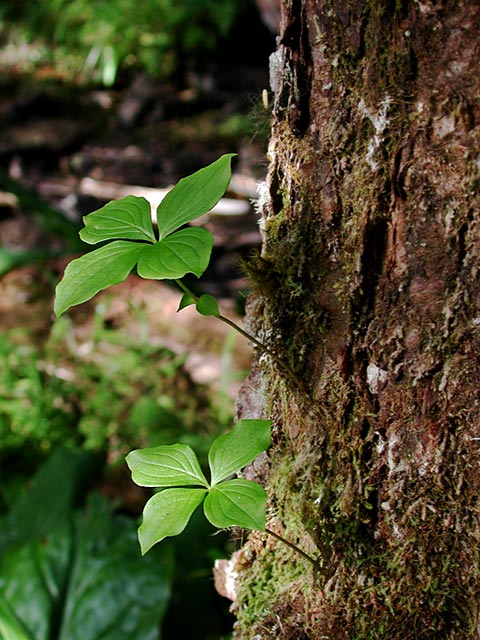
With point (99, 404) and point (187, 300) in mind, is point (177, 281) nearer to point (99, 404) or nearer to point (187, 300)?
point (187, 300)

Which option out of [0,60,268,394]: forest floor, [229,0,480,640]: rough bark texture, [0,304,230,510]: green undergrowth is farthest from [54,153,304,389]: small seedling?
[0,60,268,394]: forest floor

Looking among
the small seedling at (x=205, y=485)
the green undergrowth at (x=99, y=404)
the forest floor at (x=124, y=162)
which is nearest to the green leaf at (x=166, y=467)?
the small seedling at (x=205, y=485)

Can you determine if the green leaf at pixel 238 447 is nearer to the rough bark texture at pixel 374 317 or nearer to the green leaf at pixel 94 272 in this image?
the rough bark texture at pixel 374 317

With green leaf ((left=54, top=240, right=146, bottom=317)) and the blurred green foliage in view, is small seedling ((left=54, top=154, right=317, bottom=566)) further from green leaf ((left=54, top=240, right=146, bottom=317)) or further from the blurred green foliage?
the blurred green foliage

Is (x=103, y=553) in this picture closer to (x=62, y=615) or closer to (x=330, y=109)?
(x=62, y=615)

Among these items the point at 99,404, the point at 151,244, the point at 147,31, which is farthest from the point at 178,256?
the point at 147,31
